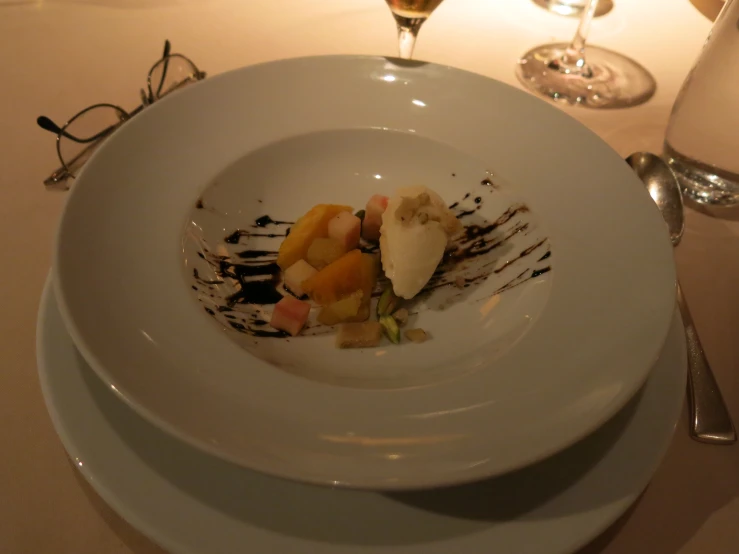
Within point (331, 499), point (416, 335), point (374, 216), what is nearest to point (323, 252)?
point (374, 216)

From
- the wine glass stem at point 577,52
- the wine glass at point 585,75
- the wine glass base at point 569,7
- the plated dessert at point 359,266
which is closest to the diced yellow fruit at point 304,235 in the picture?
the plated dessert at point 359,266

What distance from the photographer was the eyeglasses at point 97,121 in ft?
5.11

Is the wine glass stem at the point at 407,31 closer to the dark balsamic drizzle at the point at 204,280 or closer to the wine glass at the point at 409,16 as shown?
A: the wine glass at the point at 409,16

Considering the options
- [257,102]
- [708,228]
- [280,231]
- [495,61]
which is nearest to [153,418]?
[280,231]

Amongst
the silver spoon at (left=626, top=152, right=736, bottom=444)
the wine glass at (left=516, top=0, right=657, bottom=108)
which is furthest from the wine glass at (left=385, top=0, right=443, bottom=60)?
the silver spoon at (left=626, top=152, right=736, bottom=444)

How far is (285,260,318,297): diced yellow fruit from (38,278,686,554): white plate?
0.45 meters

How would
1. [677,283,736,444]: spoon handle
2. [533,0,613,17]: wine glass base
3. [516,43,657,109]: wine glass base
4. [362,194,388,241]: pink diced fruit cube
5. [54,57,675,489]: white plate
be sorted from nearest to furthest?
[54,57,675,489]: white plate
[677,283,736,444]: spoon handle
[362,194,388,241]: pink diced fruit cube
[516,43,657,109]: wine glass base
[533,0,613,17]: wine glass base

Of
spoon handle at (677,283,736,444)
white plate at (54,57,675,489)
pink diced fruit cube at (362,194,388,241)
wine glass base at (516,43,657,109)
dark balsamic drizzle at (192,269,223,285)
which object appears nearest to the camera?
white plate at (54,57,675,489)

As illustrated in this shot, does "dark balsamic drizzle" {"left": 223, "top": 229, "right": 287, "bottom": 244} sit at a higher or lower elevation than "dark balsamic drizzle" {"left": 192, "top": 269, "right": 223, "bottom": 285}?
lower

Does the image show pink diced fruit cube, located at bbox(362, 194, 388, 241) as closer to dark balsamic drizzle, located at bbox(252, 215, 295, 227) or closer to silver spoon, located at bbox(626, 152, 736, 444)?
dark balsamic drizzle, located at bbox(252, 215, 295, 227)

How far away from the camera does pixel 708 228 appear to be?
1.49m

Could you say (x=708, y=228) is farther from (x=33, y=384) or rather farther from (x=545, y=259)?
(x=33, y=384)

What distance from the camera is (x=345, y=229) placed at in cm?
128

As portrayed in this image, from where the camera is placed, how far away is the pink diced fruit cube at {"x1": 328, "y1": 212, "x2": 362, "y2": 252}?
50.4 inches
